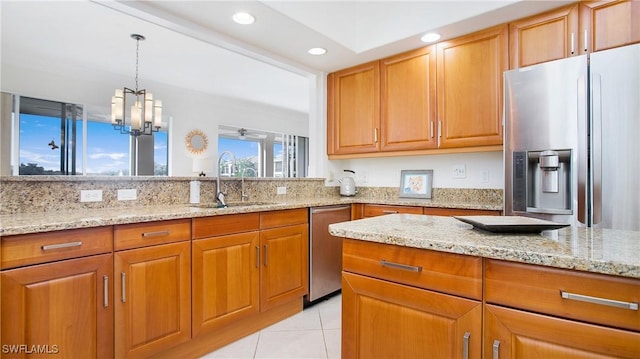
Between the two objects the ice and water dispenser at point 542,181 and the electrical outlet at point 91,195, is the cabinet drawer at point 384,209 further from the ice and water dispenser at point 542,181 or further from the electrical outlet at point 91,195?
the electrical outlet at point 91,195

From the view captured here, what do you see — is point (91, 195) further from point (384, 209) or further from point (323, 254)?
point (384, 209)

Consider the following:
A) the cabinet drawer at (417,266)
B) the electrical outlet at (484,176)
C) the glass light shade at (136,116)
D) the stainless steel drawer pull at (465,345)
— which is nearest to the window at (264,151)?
the glass light shade at (136,116)

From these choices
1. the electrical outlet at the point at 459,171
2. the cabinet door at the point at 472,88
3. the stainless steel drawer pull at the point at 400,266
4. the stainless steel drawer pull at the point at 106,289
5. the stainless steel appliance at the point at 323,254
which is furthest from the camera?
the electrical outlet at the point at 459,171

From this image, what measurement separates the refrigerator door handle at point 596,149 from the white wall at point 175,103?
5.33 metres

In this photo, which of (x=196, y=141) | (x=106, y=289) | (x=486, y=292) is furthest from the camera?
(x=196, y=141)

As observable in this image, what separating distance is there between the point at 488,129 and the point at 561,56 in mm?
649

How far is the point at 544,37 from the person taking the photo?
2.29 metres

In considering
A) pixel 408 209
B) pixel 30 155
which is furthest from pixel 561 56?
pixel 30 155

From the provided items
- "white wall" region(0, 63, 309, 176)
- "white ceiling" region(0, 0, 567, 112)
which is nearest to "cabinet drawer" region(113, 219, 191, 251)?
"white ceiling" region(0, 0, 567, 112)

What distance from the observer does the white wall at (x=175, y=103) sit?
13.8 ft

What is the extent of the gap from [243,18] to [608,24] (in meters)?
2.41

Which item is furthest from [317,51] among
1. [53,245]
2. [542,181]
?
[53,245]

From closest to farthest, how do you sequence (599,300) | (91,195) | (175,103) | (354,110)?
1. (599,300)
2. (91,195)
3. (354,110)
4. (175,103)

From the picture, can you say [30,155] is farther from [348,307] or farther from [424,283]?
[424,283]
